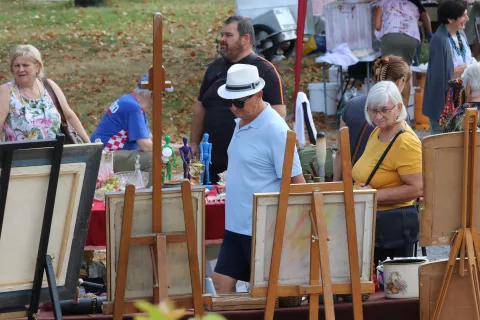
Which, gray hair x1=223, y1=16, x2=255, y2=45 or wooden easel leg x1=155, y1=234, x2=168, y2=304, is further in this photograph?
gray hair x1=223, y1=16, x2=255, y2=45

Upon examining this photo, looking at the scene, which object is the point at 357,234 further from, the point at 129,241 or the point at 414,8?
the point at 414,8

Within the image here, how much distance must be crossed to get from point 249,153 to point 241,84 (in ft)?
1.05

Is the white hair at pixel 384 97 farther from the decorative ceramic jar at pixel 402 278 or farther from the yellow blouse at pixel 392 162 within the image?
the decorative ceramic jar at pixel 402 278

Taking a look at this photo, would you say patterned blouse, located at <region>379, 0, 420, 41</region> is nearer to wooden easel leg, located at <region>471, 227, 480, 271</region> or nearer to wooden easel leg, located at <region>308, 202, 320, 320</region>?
wooden easel leg, located at <region>471, 227, 480, 271</region>

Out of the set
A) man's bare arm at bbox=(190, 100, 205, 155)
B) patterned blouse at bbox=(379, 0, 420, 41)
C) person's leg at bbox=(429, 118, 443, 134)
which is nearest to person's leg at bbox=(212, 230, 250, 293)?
man's bare arm at bbox=(190, 100, 205, 155)

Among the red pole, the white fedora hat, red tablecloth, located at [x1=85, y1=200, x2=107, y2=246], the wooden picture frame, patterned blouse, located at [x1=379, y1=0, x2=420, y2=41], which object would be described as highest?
patterned blouse, located at [x1=379, y1=0, x2=420, y2=41]

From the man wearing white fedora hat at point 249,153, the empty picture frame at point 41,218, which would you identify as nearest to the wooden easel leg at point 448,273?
the man wearing white fedora hat at point 249,153

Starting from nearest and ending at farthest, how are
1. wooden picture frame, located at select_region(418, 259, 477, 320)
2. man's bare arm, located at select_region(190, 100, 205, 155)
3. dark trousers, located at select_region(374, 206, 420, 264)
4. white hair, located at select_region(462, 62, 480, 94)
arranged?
wooden picture frame, located at select_region(418, 259, 477, 320) < dark trousers, located at select_region(374, 206, 420, 264) < white hair, located at select_region(462, 62, 480, 94) < man's bare arm, located at select_region(190, 100, 205, 155)

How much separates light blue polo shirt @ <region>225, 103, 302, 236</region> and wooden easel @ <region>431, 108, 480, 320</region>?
0.83m

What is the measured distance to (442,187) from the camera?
139 inches

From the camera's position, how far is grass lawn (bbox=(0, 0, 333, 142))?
1211 cm

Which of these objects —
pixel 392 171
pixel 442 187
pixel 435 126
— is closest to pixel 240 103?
pixel 392 171

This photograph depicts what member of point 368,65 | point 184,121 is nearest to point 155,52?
point 368,65

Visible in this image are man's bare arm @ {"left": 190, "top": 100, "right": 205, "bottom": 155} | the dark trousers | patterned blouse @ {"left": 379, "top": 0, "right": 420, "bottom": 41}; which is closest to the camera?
the dark trousers
